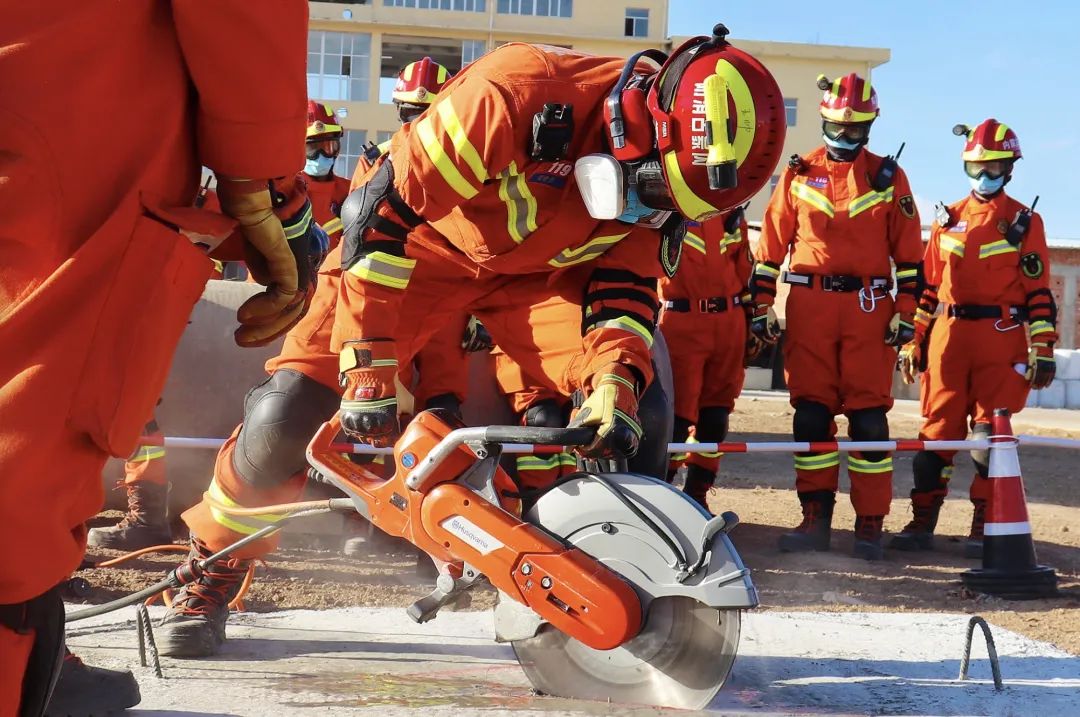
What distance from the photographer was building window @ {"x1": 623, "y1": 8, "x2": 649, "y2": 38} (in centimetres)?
4619

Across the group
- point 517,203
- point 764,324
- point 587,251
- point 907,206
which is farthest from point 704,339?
point 517,203

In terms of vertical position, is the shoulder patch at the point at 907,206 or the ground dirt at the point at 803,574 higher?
the shoulder patch at the point at 907,206

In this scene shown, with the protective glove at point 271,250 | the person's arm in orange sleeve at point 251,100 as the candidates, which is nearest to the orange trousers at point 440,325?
the protective glove at point 271,250

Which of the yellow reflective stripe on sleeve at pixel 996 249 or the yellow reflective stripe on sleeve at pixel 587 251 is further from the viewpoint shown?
the yellow reflective stripe on sleeve at pixel 996 249

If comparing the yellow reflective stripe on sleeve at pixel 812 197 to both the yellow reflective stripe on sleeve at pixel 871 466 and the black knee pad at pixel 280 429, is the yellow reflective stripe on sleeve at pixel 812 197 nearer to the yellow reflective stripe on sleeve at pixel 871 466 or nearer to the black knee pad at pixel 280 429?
the yellow reflective stripe on sleeve at pixel 871 466

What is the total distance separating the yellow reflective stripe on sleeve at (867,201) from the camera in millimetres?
6484

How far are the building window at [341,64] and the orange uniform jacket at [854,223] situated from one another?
1497 inches

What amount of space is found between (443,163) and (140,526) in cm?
312

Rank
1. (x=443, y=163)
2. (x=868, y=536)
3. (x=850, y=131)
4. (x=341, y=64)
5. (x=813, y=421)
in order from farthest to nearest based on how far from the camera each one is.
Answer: (x=341, y=64), (x=850, y=131), (x=813, y=421), (x=868, y=536), (x=443, y=163)

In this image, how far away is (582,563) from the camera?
2.85 m

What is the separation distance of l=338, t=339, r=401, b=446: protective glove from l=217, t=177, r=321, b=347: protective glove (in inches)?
38.5

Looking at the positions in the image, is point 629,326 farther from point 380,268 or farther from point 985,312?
point 985,312

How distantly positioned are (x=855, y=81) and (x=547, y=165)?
3996mm

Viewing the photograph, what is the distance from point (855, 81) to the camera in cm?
661
